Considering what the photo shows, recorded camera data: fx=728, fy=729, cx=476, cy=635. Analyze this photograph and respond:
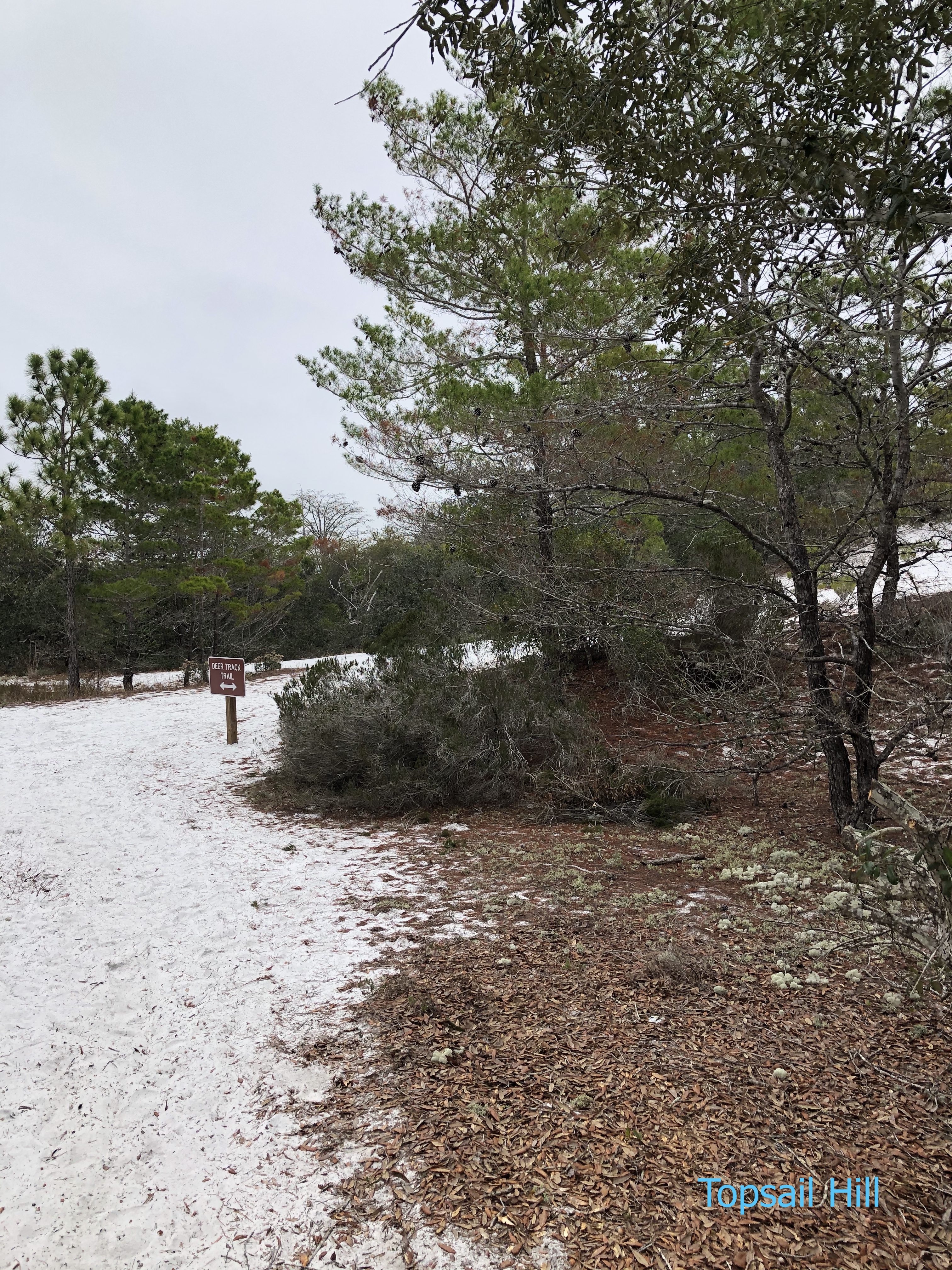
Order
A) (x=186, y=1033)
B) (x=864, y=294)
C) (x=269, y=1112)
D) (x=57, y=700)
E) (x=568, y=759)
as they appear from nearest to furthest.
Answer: (x=269, y=1112)
(x=186, y=1033)
(x=864, y=294)
(x=568, y=759)
(x=57, y=700)

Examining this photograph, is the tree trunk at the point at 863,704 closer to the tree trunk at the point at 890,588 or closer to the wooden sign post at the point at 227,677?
the tree trunk at the point at 890,588

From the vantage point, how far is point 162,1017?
10.9 ft

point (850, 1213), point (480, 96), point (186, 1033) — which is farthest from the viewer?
point (480, 96)

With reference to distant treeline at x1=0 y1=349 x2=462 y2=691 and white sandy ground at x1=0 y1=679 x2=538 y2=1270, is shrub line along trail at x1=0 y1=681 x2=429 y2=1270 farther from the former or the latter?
distant treeline at x1=0 y1=349 x2=462 y2=691

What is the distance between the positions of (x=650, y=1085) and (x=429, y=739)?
4.26 metres

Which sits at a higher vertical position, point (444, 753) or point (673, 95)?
point (673, 95)

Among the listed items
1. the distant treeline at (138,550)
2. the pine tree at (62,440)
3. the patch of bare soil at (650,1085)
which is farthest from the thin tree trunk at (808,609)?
the pine tree at (62,440)

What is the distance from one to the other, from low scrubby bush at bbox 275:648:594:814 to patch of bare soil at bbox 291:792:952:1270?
2.34 metres

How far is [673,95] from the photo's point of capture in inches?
129

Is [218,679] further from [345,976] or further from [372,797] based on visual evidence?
[345,976]

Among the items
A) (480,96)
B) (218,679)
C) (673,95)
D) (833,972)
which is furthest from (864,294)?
(218,679)

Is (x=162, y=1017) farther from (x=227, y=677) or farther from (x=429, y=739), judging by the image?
(x=227, y=677)

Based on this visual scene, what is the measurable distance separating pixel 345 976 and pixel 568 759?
327 centimetres

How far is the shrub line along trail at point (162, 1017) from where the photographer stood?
86.8 inches
